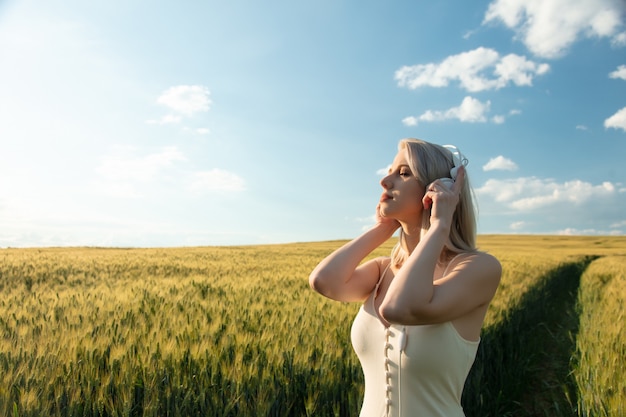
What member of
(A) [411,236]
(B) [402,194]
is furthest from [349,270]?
(B) [402,194]

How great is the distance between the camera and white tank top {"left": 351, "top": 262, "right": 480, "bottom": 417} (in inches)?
72.7

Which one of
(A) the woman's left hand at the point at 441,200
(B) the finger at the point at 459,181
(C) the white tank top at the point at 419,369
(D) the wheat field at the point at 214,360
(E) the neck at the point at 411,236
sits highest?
(B) the finger at the point at 459,181

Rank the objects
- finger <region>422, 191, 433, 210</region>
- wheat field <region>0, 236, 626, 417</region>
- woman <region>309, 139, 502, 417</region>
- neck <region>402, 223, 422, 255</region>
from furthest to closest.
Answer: wheat field <region>0, 236, 626, 417</region> < neck <region>402, 223, 422, 255</region> < finger <region>422, 191, 433, 210</region> < woman <region>309, 139, 502, 417</region>

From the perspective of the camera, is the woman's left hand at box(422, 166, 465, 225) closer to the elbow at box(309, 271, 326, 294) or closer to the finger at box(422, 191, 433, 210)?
the finger at box(422, 191, 433, 210)

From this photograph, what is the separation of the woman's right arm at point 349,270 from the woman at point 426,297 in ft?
0.07

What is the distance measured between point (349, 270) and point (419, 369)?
1.70ft

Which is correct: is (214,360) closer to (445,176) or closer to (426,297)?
(426,297)

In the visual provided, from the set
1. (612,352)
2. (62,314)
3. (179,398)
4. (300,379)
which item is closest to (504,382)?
(612,352)

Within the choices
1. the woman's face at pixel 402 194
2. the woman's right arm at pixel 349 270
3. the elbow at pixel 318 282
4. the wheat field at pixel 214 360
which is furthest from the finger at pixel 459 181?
the wheat field at pixel 214 360

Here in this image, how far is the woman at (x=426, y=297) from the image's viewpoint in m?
1.76

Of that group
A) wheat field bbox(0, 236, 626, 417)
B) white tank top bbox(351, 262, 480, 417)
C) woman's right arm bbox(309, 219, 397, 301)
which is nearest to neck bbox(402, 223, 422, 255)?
woman's right arm bbox(309, 219, 397, 301)

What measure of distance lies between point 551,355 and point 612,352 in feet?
12.5

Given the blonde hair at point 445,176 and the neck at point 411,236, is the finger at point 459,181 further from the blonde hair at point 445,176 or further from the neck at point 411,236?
the neck at point 411,236

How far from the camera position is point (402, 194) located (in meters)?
1.94
